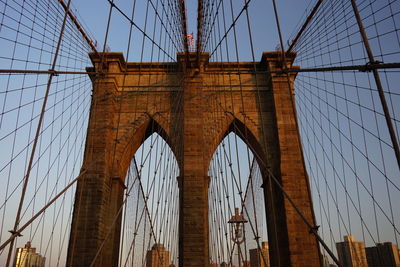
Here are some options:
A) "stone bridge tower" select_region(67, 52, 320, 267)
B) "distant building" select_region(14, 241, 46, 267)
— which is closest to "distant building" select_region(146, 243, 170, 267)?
"stone bridge tower" select_region(67, 52, 320, 267)

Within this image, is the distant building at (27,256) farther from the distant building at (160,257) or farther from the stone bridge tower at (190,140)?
the distant building at (160,257)

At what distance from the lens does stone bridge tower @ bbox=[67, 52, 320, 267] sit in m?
11.5

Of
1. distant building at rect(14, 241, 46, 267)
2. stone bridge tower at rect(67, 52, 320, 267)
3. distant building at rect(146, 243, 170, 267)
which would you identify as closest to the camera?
distant building at rect(14, 241, 46, 267)

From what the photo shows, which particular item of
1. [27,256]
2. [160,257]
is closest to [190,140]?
[160,257]

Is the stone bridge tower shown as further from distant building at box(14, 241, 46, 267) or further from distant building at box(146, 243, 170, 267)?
distant building at box(14, 241, 46, 267)

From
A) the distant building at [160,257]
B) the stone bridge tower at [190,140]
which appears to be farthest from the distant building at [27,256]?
the distant building at [160,257]

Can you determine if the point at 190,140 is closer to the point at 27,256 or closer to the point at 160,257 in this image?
the point at 160,257

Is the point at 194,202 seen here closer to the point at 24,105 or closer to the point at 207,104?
the point at 207,104

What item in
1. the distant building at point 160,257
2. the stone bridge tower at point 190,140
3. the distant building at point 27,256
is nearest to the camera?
the distant building at point 27,256

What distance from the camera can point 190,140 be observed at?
1309 centimetres

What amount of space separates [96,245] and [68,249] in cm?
102

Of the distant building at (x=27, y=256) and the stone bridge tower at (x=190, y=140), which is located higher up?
the stone bridge tower at (x=190, y=140)

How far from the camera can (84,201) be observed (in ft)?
39.0

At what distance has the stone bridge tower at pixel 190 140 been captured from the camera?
11.5m
